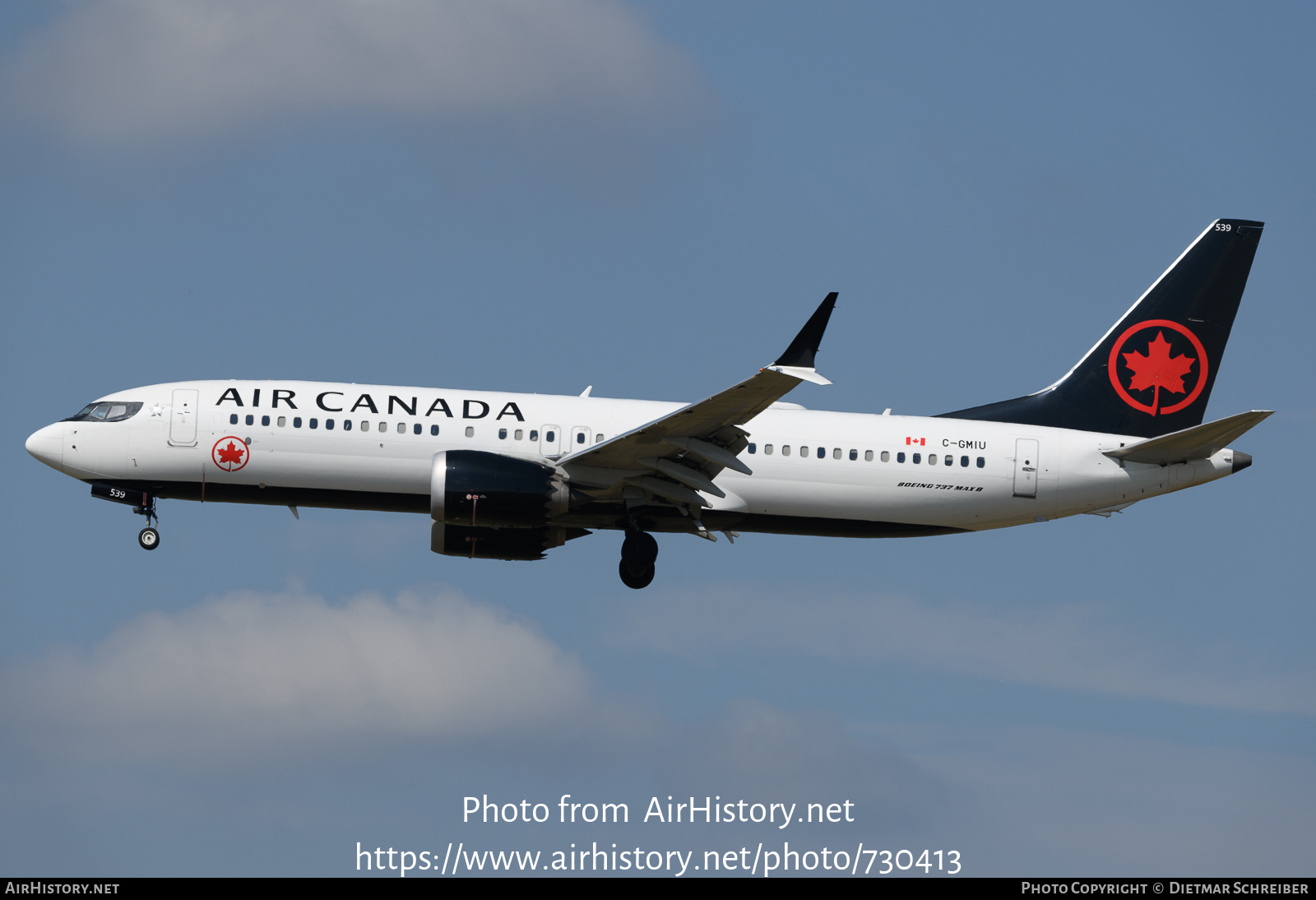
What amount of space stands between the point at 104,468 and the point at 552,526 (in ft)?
36.7

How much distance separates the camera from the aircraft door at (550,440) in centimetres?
3791

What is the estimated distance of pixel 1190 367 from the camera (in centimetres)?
4225

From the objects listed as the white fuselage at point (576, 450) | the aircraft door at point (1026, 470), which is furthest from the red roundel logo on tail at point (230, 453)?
the aircraft door at point (1026, 470)

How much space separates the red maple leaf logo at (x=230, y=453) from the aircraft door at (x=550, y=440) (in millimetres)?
7222

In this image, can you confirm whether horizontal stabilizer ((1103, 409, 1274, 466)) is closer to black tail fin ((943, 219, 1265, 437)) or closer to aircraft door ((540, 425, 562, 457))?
black tail fin ((943, 219, 1265, 437))

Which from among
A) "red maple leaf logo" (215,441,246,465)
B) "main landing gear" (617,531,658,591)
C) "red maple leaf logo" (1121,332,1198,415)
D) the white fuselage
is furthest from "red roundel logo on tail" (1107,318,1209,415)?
"red maple leaf logo" (215,441,246,465)

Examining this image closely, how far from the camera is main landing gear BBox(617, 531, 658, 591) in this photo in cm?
3847

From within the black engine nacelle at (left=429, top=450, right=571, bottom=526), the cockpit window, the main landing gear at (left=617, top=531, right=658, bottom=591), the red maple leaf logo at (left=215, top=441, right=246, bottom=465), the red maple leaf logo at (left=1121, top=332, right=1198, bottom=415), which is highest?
the red maple leaf logo at (left=1121, top=332, right=1198, bottom=415)

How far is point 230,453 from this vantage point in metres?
37.3

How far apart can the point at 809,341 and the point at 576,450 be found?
318 inches

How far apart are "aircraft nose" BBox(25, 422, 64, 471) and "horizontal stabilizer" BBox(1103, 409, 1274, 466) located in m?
26.5

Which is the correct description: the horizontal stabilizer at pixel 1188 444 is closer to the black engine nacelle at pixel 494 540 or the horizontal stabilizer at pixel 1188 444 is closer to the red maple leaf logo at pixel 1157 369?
the red maple leaf logo at pixel 1157 369

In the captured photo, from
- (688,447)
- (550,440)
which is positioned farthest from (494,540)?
(688,447)
